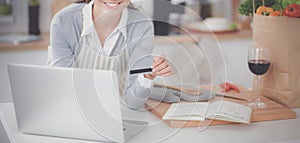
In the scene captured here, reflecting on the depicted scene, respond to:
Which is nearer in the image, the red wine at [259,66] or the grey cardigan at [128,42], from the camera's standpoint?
the grey cardigan at [128,42]

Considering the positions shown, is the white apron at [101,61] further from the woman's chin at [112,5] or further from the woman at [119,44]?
the woman's chin at [112,5]

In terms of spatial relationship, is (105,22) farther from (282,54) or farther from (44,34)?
(44,34)

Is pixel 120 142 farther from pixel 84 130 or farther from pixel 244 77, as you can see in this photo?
pixel 244 77

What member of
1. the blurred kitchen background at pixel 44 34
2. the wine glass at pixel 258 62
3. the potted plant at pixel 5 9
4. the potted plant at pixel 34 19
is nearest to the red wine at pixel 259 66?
the wine glass at pixel 258 62

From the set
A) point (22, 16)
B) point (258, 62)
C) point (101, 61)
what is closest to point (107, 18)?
point (101, 61)

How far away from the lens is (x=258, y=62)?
1570mm

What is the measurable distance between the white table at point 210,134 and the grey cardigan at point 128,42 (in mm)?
74

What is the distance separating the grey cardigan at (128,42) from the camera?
136 centimetres

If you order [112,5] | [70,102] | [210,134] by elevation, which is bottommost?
[210,134]

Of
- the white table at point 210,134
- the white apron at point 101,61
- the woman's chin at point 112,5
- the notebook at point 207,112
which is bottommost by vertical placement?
the white table at point 210,134

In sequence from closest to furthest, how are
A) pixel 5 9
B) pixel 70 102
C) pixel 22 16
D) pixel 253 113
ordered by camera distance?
pixel 70 102, pixel 253 113, pixel 5 9, pixel 22 16

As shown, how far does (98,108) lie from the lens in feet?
4.17

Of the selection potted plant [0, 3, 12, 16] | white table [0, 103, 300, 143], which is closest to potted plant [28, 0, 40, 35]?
potted plant [0, 3, 12, 16]

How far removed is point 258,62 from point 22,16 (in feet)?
7.02
